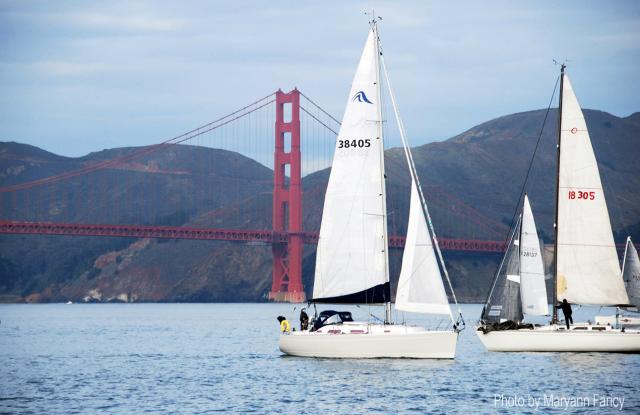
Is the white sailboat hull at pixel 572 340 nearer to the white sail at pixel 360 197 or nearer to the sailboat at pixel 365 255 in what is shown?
the sailboat at pixel 365 255

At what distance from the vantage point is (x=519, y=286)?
113 ft

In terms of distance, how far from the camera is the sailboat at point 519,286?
34281 millimetres

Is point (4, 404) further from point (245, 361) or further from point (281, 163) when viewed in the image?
point (281, 163)

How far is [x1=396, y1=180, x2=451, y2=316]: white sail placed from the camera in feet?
99.2

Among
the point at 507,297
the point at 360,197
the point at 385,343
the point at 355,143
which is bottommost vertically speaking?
the point at 385,343

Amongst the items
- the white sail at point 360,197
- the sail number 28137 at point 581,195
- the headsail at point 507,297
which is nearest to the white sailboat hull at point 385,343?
the white sail at point 360,197

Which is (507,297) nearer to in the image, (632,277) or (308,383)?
(308,383)

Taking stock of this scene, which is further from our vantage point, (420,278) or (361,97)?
(361,97)

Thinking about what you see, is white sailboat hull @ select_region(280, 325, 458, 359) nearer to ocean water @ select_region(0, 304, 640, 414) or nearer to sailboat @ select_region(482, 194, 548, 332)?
ocean water @ select_region(0, 304, 640, 414)

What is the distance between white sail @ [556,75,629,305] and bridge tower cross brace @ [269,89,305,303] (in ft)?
225

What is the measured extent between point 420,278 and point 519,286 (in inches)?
202

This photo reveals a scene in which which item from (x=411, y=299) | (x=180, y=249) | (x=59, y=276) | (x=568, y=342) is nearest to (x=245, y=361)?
(x=411, y=299)

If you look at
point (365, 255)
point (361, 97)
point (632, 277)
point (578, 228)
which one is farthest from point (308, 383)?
point (632, 277)

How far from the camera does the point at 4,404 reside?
24641 millimetres
